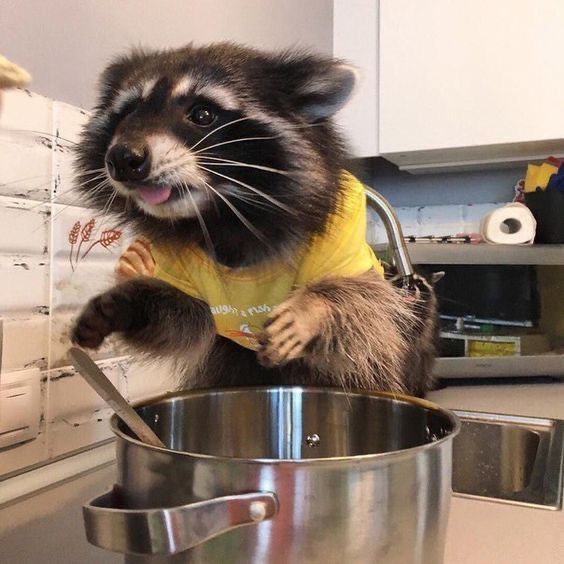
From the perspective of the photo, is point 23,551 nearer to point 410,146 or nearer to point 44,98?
point 44,98

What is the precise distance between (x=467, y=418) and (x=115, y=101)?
885mm

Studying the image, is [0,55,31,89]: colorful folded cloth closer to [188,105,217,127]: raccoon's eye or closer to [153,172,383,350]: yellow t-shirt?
[188,105,217,127]: raccoon's eye

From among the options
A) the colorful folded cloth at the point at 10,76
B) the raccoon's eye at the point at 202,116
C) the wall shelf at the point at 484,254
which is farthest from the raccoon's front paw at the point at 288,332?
the wall shelf at the point at 484,254

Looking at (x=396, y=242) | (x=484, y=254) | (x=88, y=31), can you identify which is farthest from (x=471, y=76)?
(x=88, y=31)

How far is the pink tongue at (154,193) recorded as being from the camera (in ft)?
2.20

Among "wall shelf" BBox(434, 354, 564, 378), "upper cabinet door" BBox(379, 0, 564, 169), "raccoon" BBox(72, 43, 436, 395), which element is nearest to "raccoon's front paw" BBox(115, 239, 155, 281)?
"raccoon" BBox(72, 43, 436, 395)

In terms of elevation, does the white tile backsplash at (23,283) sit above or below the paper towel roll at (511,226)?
below

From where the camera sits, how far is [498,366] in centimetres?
165

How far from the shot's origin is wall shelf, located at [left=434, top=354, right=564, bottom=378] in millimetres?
1638

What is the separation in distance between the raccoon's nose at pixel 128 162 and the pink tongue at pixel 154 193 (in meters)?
0.03

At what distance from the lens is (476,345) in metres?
1.69

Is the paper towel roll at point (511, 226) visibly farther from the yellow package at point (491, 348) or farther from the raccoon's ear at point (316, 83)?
the raccoon's ear at point (316, 83)

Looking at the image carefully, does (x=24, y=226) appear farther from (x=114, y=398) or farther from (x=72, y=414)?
(x=114, y=398)

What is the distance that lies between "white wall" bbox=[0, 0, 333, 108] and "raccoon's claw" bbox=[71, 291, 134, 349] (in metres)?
0.34
